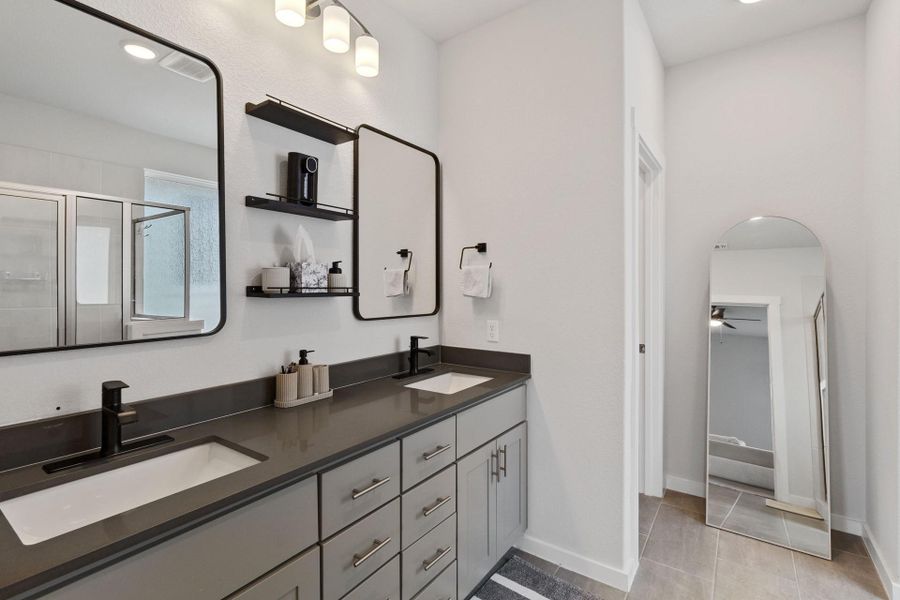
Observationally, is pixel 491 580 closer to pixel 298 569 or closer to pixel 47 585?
pixel 298 569

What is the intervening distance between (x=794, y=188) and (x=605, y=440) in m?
1.85

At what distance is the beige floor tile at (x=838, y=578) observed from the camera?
1.91 metres

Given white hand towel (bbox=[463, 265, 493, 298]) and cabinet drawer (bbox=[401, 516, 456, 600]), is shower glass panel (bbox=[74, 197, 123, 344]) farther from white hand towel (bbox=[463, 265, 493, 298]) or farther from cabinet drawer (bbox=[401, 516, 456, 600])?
white hand towel (bbox=[463, 265, 493, 298])

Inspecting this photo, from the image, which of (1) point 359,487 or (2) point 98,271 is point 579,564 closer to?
(1) point 359,487

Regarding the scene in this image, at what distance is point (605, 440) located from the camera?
1.99 metres

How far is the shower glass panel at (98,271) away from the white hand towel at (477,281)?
4.84ft

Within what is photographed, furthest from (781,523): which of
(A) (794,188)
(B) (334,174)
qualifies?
(B) (334,174)

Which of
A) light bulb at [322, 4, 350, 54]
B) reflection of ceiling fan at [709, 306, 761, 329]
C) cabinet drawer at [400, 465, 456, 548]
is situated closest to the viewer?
cabinet drawer at [400, 465, 456, 548]

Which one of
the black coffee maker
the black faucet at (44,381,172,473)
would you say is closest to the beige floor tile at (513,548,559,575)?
the black faucet at (44,381,172,473)

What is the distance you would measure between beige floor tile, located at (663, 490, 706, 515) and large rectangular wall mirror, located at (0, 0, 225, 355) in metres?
2.73

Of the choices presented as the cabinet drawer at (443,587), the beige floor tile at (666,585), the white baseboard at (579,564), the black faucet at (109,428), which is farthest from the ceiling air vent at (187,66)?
the beige floor tile at (666,585)

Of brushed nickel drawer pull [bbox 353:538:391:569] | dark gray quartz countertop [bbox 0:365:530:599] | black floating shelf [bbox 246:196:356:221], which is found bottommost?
brushed nickel drawer pull [bbox 353:538:391:569]

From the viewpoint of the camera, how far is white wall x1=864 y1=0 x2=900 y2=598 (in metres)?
1.86

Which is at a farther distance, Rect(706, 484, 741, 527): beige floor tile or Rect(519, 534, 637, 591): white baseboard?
Rect(706, 484, 741, 527): beige floor tile
